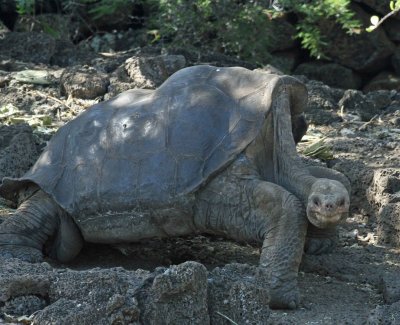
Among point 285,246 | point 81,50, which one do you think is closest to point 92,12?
point 81,50

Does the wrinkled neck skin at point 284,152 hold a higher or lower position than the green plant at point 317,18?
lower

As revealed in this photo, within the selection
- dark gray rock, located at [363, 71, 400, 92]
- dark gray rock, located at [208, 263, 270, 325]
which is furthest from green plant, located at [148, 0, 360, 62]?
dark gray rock, located at [208, 263, 270, 325]

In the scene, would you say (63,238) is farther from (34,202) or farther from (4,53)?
(4,53)

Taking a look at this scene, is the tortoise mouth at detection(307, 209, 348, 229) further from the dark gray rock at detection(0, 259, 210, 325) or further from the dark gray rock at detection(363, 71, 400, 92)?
the dark gray rock at detection(363, 71, 400, 92)

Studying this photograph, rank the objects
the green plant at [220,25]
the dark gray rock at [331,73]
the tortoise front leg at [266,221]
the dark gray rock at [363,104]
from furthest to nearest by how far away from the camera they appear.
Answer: the dark gray rock at [331,73], the green plant at [220,25], the dark gray rock at [363,104], the tortoise front leg at [266,221]

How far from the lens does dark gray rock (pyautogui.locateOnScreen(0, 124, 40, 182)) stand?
232 inches

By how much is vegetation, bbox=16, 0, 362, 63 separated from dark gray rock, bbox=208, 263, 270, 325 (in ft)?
19.7

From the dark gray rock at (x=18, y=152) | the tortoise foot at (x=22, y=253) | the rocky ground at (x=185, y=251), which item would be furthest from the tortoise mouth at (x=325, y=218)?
the dark gray rock at (x=18, y=152)

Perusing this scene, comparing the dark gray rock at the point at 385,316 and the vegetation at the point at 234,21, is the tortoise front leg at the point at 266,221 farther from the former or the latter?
the vegetation at the point at 234,21

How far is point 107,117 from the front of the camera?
5.22m

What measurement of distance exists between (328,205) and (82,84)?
3.26m

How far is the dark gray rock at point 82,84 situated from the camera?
23.5 ft

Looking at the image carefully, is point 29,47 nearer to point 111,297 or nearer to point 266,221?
point 266,221

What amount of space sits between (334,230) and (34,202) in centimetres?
158
